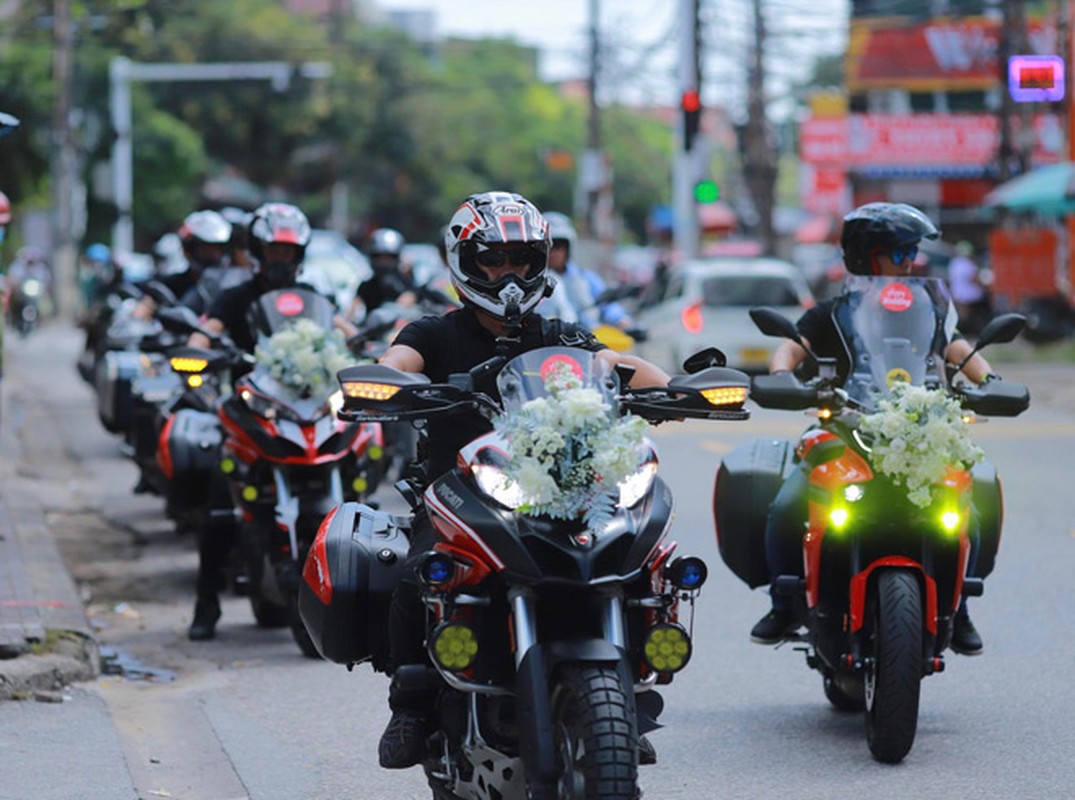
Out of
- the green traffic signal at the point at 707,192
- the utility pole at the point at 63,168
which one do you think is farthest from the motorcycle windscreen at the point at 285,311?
the utility pole at the point at 63,168

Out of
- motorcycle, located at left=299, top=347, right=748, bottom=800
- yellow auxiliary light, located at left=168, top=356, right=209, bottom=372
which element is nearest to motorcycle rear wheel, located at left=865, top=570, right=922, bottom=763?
motorcycle, located at left=299, top=347, right=748, bottom=800

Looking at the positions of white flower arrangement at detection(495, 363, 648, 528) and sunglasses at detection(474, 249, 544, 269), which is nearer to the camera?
white flower arrangement at detection(495, 363, 648, 528)

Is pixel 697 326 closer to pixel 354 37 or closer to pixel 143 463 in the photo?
pixel 143 463

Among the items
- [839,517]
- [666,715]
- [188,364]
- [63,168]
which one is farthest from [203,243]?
[63,168]

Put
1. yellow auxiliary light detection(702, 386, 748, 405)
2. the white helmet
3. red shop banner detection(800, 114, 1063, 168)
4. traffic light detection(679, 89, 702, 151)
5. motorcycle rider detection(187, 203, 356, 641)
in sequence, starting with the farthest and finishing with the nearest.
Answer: red shop banner detection(800, 114, 1063, 168) → traffic light detection(679, 89, 702, 151) → motorcycle rider detection(187, 203, 356, 641) → the white helmet → yellow auxiliary light detection(702, 386, 748, 405)

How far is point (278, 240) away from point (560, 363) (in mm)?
5019

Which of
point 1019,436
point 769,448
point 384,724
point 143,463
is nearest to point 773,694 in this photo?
point 769,448

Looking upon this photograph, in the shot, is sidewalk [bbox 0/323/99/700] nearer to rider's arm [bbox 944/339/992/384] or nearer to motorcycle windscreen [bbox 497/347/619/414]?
motorcycle windscreen [bbox 497/347/619/414]

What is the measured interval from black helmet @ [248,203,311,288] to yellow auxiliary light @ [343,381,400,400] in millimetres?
4863

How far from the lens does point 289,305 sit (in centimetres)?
1021

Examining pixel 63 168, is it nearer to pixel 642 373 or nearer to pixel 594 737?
pixel 642 373

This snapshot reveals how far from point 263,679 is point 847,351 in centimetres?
296

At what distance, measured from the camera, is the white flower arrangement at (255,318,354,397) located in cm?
966

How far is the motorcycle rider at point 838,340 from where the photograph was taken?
315 inches
